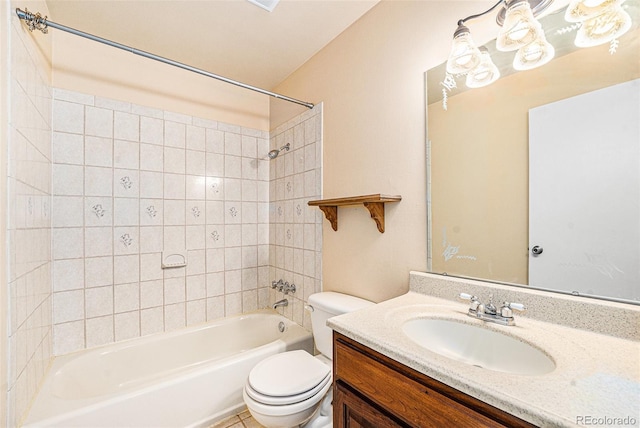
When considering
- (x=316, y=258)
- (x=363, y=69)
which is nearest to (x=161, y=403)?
(x=316, y=258)

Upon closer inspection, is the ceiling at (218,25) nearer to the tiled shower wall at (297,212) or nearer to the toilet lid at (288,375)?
the tiled shower wall at (297,212)

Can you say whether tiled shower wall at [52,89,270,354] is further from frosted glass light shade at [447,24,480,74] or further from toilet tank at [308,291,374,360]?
frosted glass light shade at [447,24,480,74]

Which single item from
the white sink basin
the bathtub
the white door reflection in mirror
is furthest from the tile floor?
the white door reflection in mirror

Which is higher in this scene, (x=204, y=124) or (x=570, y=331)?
(x=204, y=124)

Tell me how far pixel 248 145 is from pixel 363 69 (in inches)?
49.5

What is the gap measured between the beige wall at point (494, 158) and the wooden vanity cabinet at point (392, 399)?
580mm

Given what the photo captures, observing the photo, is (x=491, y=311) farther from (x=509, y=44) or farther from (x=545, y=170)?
(x=509, y=44)

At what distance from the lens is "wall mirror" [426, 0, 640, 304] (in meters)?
0.80

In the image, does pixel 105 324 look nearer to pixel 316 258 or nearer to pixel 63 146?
pixel 63 146

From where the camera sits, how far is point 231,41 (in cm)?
184

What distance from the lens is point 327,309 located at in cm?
154

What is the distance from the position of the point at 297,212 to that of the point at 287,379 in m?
1.17

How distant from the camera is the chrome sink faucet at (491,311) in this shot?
91 centimetres

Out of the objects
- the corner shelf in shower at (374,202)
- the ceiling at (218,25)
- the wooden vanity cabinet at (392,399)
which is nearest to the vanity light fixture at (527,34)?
the corner shelf in shower at (374,202)
